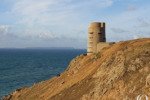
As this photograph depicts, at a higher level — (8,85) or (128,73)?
(128,73)

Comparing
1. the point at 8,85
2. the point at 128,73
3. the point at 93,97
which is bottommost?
the point at 8,85

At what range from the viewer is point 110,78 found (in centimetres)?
4509

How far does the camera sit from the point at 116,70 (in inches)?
1791

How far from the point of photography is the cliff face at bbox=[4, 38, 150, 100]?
139ft

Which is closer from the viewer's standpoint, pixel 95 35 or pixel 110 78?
pixel 110 78

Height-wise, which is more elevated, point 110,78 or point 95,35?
point 95,35

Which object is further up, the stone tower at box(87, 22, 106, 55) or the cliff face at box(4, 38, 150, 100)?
the stone tower at box(87, 22, 106, 55)

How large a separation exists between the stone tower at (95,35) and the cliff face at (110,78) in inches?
152

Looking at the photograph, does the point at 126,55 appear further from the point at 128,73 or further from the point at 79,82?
the point at 79,82

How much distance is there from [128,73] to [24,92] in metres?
22.7

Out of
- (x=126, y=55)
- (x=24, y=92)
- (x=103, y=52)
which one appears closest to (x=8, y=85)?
(x=24, y=92)

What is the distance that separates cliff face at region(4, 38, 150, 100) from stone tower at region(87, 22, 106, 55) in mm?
3868

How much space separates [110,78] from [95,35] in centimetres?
1779

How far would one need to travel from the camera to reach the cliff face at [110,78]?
4222 cm
